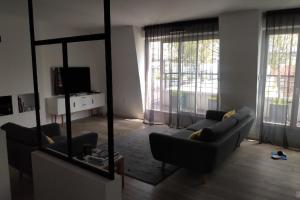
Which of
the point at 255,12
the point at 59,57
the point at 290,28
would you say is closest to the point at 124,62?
the point at 59,57

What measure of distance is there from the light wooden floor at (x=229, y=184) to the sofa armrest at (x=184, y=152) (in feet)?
0.92

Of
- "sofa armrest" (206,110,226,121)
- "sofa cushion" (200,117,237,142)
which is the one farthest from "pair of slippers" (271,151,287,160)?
"sofa cushion" (200,117,237,142)

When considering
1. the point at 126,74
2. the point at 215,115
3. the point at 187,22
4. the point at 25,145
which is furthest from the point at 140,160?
the point at 187,22

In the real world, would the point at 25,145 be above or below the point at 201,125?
above

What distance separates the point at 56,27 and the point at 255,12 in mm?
4649

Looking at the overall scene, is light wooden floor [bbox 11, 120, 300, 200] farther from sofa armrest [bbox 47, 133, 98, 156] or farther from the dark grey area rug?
sofa armrest [bbox 47, 133, 98, 156]

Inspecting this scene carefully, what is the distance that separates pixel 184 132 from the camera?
418cm

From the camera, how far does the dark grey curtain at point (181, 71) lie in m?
5.32

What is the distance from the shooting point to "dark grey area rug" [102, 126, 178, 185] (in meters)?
3.44

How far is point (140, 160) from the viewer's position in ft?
13.1

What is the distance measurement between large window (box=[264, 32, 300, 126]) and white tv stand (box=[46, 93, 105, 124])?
14.2 ft

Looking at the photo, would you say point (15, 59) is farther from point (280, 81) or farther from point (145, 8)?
point (280, 81)

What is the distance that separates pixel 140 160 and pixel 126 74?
317 centimetres

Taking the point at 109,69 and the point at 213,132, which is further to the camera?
the point at 213,132
